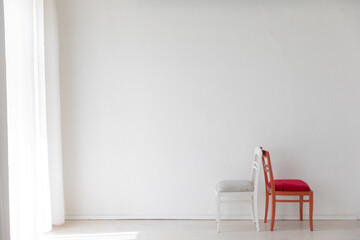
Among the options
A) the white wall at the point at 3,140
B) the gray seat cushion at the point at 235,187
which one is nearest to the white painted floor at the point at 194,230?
the gray seat cushion at the point at 235,187

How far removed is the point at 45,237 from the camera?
3.47m

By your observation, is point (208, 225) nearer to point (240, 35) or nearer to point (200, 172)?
point (200, 172)

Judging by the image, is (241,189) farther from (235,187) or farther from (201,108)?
(201,108)

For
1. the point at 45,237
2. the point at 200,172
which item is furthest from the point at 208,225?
the point at 45,237

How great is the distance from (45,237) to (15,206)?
91cm

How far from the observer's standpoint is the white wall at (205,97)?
12.7ft

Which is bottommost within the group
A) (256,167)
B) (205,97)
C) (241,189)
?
(241,189)

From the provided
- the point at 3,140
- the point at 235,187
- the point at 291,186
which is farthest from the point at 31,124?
the point at 291,186

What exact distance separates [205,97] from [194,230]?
1.39 meters

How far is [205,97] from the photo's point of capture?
392 cm

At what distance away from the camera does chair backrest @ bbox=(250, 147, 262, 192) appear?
3545 mm

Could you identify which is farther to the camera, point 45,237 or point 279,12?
point 279,12

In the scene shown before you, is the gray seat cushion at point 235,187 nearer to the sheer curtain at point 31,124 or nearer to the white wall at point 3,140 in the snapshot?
the sheer curtain at point 31,124

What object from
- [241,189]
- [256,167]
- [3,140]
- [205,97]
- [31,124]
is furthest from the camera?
[205,97]
